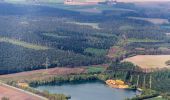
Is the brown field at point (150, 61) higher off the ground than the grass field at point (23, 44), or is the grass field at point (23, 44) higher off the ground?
the grass field at point (23, 44)

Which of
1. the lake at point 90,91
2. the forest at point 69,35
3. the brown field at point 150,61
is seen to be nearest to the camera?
the lake at point 90,91

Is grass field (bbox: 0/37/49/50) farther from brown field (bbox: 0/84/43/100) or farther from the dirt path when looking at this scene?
brown field (bbox: 0/84/43/100)

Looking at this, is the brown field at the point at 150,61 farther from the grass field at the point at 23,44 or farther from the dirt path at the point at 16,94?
the dirt path at the point at 16,94

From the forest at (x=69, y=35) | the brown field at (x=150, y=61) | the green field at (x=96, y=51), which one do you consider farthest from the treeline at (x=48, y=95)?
the green field at (x=96, y=51)

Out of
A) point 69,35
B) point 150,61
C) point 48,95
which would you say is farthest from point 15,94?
point 69,35

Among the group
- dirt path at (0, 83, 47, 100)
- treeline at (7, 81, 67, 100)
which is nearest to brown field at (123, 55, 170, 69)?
treeline at (7, 81, 67, 100)

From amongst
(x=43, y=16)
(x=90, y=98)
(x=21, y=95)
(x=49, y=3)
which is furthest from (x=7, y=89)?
(x=49, y=3)
